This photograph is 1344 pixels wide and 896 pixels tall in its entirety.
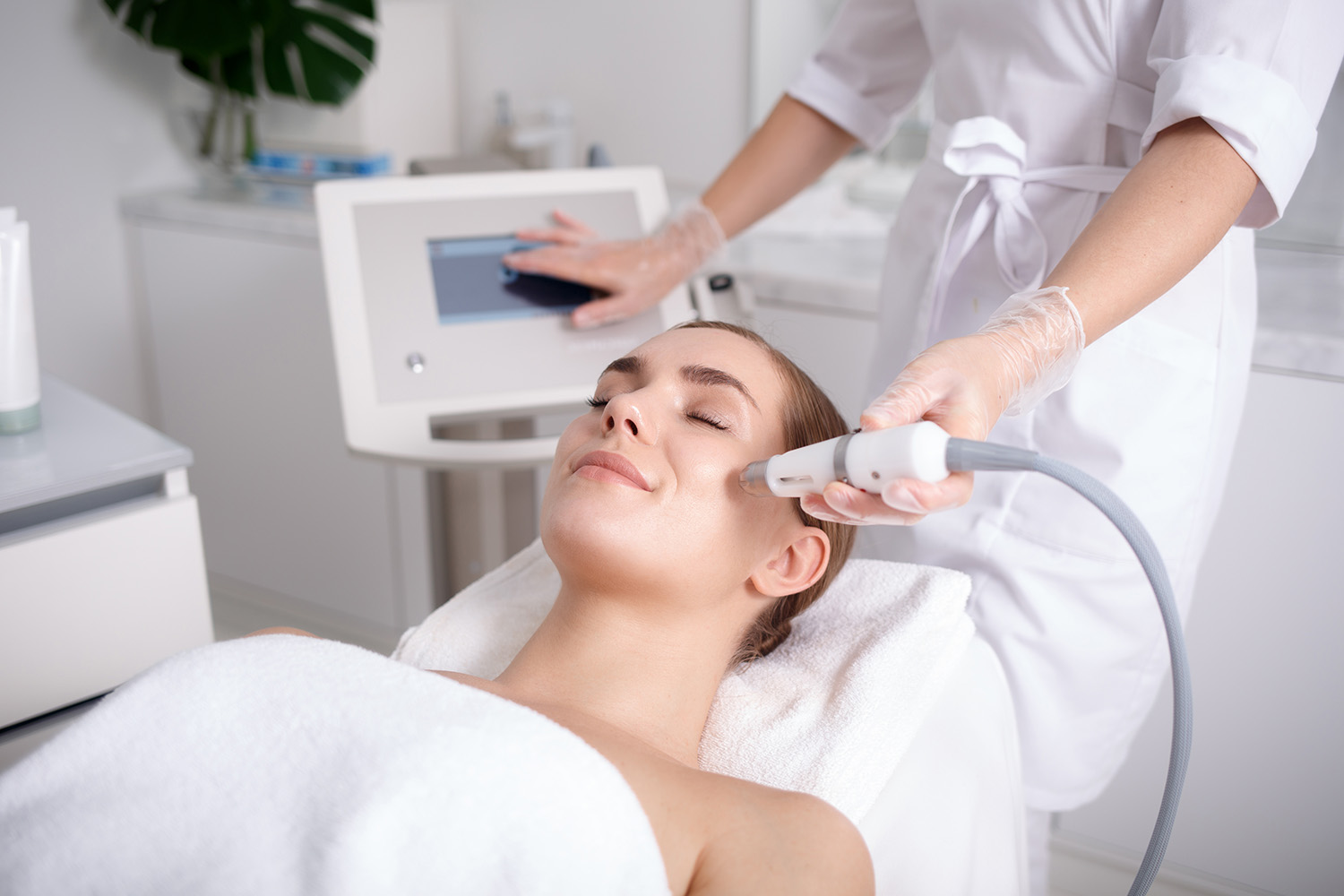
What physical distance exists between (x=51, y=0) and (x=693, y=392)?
2019 millimetres

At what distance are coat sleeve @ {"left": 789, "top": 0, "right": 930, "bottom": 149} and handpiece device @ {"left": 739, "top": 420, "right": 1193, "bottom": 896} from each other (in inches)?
28.1

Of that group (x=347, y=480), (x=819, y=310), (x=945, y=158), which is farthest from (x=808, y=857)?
(x=347, y=480)

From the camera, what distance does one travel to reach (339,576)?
2414 millimetres

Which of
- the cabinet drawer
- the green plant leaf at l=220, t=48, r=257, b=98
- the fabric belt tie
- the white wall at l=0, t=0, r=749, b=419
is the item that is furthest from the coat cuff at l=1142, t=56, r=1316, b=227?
the green plant leaf at l=220, t=48, r=257, b=98

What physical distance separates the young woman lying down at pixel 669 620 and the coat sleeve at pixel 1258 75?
0.45m

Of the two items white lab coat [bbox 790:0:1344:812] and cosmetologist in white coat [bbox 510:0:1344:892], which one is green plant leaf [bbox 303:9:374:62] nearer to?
cosmetologist in white coat [bbox 510:0:1344:892]

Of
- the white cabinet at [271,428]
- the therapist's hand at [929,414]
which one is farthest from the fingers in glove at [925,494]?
the white cabinet at [271,428]

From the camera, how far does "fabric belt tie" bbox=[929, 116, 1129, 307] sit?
1.05 m

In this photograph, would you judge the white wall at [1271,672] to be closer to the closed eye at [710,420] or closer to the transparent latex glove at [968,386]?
the transparent latex glove at [968,386]

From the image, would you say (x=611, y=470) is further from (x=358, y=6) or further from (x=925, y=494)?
(x=358, y=6)

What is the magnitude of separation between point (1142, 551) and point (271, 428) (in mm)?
2041

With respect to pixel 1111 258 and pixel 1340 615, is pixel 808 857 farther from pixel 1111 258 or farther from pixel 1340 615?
pixel 1340 615

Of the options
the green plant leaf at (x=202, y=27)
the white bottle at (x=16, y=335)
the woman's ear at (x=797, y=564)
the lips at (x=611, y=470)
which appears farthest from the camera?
the green plant leaf at (x=202, y=27)

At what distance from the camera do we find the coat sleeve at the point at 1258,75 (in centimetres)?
85
